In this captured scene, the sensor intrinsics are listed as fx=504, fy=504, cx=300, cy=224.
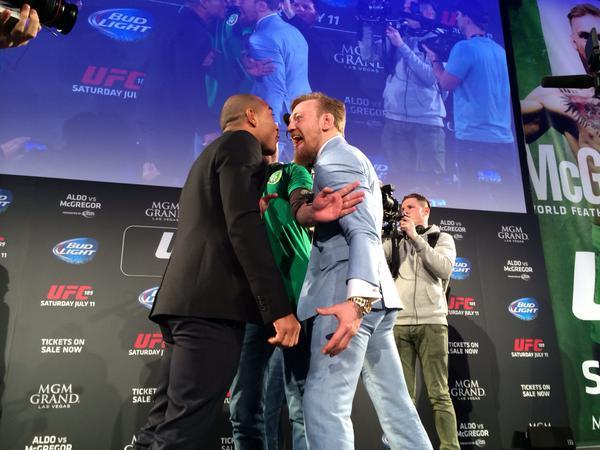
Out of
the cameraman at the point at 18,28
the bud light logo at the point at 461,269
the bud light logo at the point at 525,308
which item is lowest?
the bud light logo at the point at 525,308

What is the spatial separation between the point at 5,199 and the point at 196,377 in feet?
9.09

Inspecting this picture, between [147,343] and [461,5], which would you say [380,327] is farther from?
[461,5]

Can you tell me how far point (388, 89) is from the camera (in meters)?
4.66

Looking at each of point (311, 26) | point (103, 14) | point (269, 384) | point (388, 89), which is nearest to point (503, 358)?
point (388, 89)

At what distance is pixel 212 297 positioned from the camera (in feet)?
4.75

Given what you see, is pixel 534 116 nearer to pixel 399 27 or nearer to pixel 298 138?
pixel 399 27

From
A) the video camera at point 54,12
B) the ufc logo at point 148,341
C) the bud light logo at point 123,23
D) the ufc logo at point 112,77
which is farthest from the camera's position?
the bud light logo at point 123,23

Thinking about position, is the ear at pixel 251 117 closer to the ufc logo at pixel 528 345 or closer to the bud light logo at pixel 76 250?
the bud light logo at pixel 76 250

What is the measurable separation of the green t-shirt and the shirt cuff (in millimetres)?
376

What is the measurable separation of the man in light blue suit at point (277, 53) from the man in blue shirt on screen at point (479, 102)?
137cm

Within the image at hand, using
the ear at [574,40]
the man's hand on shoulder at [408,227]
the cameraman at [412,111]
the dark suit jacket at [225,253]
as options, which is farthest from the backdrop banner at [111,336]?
the ear at [574,40]

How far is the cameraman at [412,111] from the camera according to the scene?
4.52m

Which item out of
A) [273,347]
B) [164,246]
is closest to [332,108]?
[273,347]

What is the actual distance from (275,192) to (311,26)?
9.91 feet
